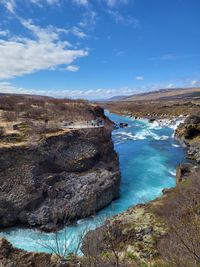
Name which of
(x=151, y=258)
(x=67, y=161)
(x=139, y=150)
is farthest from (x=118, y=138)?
(x=151, y=258)

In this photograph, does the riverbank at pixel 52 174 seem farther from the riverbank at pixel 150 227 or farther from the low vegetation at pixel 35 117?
the riverbank at pixel 150 227

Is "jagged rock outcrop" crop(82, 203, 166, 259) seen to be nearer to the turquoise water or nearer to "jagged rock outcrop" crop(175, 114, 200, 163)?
the turquoise water

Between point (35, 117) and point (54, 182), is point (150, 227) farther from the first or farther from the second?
point (35, 117)

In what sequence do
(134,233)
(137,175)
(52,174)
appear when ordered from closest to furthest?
(134,233) < (52,174) < (137,175)

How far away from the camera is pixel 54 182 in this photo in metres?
29.0

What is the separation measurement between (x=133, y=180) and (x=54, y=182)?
11.4m

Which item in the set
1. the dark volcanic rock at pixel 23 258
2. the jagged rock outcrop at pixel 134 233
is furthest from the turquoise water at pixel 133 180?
the jagged rock outcrop at pixel 134 233

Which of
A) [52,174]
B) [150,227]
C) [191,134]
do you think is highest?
[52,174]

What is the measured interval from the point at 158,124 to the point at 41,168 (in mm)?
66668

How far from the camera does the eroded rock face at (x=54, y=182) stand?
2547cm

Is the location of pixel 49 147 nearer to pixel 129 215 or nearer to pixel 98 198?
pixel 98 198

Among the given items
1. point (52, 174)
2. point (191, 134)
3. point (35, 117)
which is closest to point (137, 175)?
point (52, 174)

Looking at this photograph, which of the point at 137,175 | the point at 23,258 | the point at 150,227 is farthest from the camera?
the point at 137,175

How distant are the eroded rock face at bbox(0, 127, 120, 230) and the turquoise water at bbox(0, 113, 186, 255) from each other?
115 centimetres
